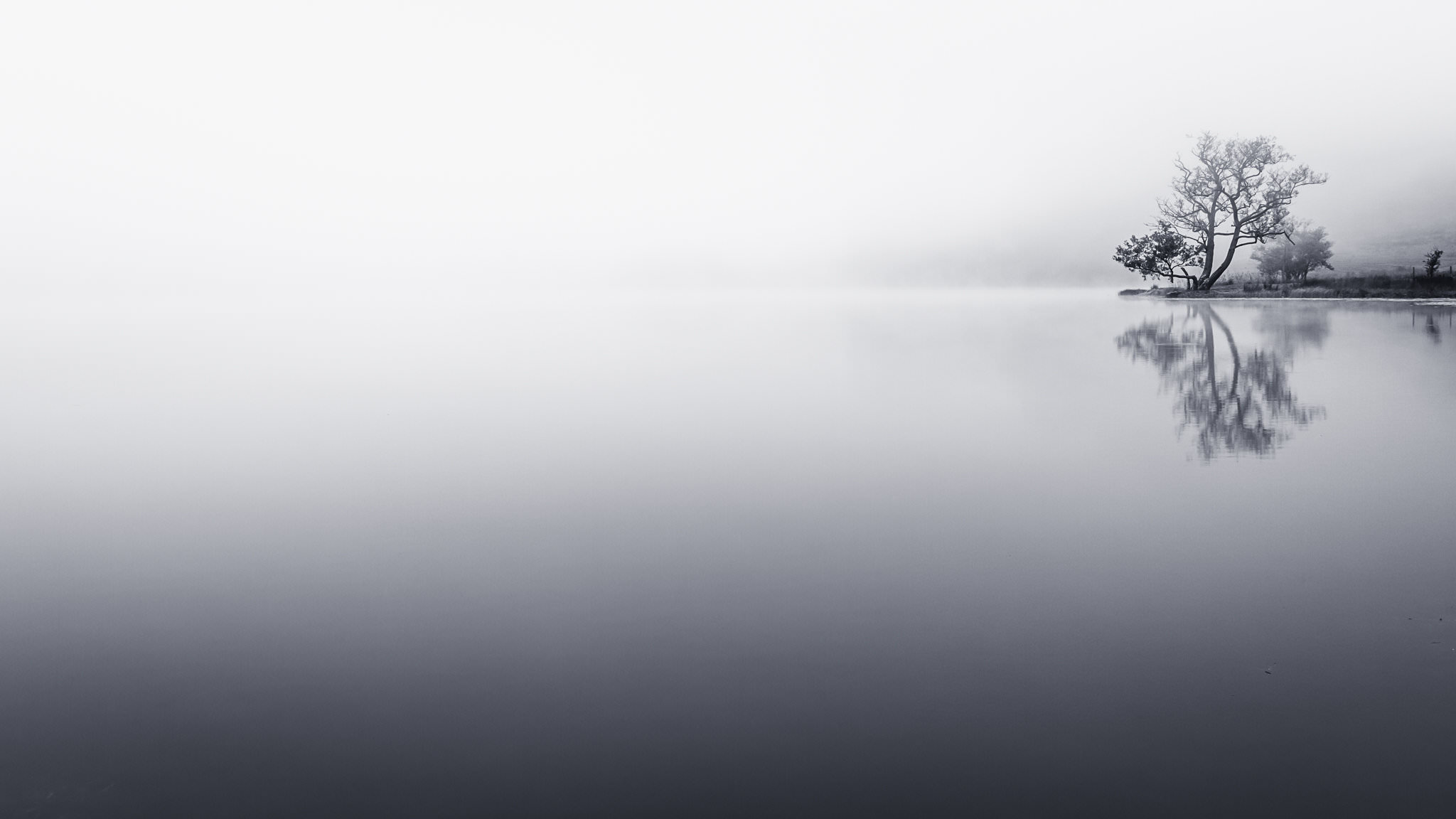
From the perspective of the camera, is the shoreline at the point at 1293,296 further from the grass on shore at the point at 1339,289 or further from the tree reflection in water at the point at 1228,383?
the tree reflection in water at the point at 1228,383

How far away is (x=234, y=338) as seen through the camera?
3019 centimetres

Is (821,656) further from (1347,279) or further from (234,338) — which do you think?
(1347,279)

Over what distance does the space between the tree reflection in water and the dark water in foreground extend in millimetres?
147

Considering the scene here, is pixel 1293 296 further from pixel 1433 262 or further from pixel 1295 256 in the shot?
pixel 1295 256

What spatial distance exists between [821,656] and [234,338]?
3109 cm

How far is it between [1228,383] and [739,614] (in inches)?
468

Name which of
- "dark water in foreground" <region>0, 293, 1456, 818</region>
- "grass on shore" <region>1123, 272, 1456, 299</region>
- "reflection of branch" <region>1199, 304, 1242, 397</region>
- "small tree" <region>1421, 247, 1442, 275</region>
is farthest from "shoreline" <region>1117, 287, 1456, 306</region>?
"dark water in foreground" <region>0, 293, 1456, 818</region>

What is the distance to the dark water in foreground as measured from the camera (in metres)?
3.19

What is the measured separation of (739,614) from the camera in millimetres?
4609

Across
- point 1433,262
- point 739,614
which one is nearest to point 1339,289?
point 1433,262

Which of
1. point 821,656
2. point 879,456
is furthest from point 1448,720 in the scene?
point 879,456

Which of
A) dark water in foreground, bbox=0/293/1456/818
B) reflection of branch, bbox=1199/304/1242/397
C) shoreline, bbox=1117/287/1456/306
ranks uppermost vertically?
dark water in foreground, bbox=0/293/1456/818

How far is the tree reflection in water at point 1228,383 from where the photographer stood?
9500mm

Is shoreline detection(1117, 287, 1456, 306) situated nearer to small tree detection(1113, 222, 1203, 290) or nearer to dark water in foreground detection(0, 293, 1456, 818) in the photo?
small tree detection(1113, 222, 1203, 290)
